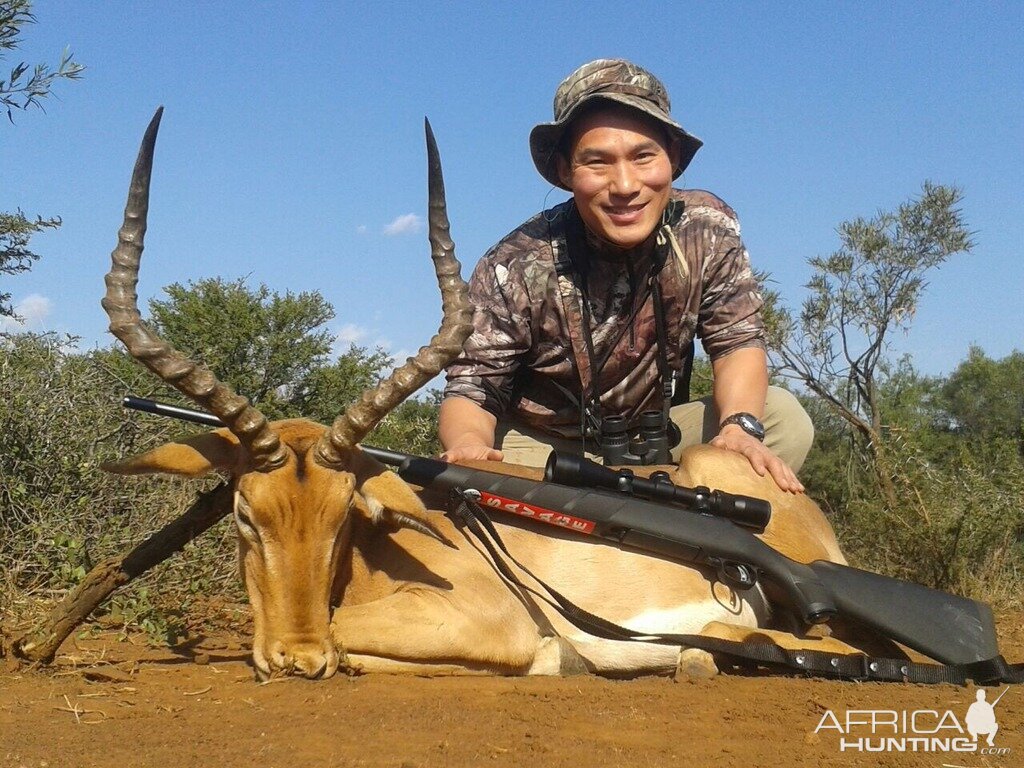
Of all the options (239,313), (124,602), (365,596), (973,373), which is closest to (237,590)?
(124,602)

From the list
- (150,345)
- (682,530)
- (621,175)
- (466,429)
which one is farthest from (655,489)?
(150,345)

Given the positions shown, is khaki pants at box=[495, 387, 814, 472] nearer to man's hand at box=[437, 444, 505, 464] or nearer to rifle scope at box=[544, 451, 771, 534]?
man's hand at box=[437, 444, 505, 464]

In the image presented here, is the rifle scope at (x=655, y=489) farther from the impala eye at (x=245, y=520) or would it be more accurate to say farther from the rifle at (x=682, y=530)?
the impala eye at (x=245, y=520)

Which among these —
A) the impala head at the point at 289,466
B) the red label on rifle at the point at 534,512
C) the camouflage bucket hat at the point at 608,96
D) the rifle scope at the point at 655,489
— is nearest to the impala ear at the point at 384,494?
the impala head at the point at 289,466

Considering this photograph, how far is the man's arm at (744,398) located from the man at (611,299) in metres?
0.01

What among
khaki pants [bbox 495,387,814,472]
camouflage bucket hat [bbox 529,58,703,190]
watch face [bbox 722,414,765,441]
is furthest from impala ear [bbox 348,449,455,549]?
camouflage bucket hat [bbox 529,58,703,190]

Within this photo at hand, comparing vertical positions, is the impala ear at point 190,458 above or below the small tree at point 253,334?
below

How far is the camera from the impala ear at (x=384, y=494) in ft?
15.5

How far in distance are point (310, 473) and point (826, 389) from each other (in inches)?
476

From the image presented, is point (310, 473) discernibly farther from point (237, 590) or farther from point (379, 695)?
point (237, 590)

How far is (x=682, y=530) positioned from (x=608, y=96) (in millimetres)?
2706

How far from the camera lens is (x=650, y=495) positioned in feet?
17.2

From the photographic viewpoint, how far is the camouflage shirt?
263 inches

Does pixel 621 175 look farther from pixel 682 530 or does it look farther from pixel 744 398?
pixel 682 530
